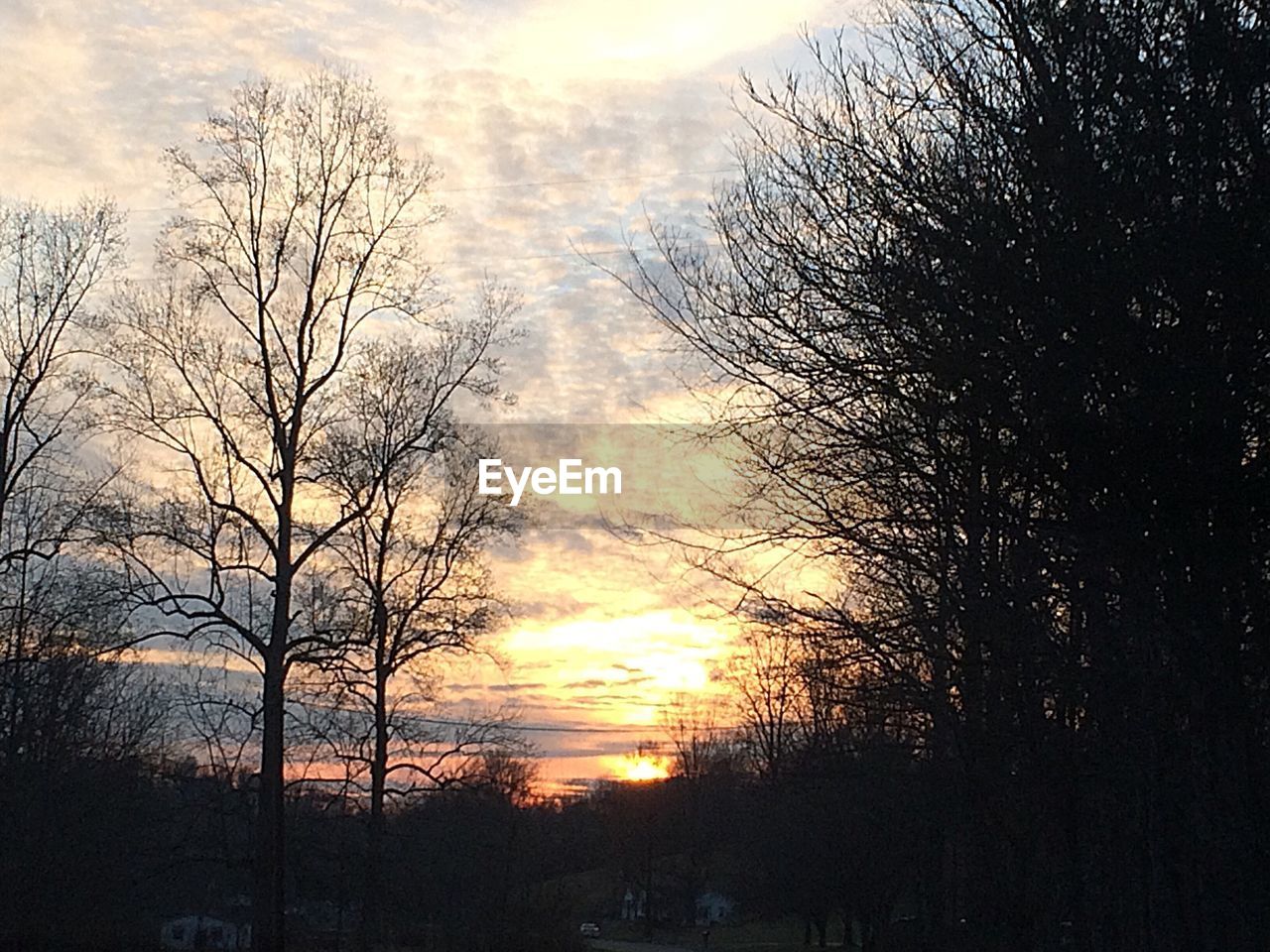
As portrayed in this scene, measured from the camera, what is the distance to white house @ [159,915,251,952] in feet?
122

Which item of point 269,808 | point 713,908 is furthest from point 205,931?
point 713,908

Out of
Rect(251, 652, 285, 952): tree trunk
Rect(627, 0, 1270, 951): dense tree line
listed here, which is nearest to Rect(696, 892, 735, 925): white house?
Rect(251, 652, 285, 952): tree trunk

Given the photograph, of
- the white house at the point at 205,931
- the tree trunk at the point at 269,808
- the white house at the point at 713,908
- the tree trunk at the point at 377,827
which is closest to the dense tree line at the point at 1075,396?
the tree trunk at the point at 269,808

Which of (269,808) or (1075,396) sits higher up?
(1075,396)

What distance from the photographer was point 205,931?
3788cm

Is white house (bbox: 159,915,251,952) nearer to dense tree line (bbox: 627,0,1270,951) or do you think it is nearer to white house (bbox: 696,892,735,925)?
dense tree line (bbox: 627,0,1270,951)

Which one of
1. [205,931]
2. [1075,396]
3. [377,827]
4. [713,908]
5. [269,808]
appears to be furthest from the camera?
[713,908]

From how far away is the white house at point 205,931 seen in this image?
37156 mm

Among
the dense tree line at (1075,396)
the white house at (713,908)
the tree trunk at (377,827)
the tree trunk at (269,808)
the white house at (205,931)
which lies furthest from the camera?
the white house at (713,908)

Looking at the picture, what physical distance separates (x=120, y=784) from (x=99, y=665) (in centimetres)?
486

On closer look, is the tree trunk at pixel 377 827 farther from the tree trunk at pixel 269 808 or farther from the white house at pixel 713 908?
the white house at pixel 713 908

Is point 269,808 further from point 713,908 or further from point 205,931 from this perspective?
point 713,908

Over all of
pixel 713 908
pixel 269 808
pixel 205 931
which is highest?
pixel 269 808

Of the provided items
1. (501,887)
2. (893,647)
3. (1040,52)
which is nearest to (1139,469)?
(1040,52)
